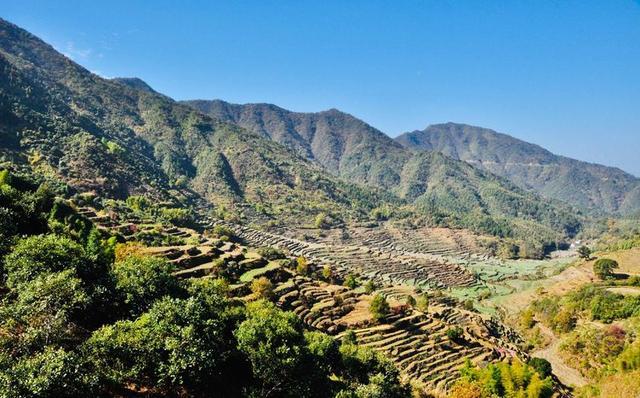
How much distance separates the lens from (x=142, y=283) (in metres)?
30.4

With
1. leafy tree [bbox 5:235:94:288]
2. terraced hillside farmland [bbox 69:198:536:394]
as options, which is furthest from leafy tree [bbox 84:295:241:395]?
terraced hillside farmland [bbox 69:198:536:394]

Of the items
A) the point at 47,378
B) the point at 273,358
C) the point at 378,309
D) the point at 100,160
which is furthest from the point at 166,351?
the point at 100,160

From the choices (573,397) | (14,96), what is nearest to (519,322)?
(573,397)

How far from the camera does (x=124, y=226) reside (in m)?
67.7

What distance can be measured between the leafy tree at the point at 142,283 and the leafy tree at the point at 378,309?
96.5 feet

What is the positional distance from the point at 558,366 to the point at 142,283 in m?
60.5

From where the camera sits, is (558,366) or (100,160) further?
(100,160)

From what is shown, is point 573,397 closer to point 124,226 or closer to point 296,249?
point 124,226

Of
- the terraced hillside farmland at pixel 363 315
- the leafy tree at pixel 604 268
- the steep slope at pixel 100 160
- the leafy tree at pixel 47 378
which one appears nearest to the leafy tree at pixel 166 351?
the leafy tree at pixel 47 378

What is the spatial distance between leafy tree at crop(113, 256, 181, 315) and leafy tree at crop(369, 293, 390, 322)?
29415 mm

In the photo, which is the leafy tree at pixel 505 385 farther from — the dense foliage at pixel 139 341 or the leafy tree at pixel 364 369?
the dense foliage at pixel 139 341

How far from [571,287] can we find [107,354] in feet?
335

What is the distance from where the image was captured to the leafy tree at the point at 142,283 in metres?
29.3

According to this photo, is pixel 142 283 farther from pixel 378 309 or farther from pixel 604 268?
pixel 604 268
